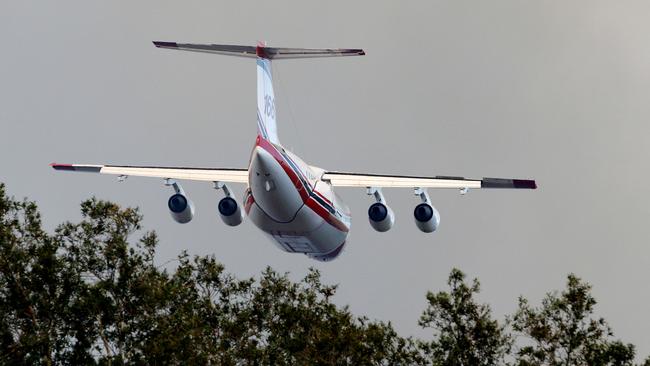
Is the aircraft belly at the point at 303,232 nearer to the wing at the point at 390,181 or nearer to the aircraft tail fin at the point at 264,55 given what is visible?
the wing at the point at 390,181

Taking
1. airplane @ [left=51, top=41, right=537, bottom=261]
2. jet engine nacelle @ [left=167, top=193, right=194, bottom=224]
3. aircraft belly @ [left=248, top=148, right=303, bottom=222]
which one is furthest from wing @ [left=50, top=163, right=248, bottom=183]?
aircraft belly @ [left=248, top=148, right=303, bottom=222]

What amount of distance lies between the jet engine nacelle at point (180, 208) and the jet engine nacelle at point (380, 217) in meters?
6.87

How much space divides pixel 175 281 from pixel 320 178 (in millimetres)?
6968

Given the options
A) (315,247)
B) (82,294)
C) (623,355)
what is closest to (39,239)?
(82,294)

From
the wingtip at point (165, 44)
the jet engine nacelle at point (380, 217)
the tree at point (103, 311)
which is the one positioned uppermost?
the wingtip at point (165, 44)

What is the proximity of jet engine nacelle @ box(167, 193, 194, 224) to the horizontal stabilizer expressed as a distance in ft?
18.8

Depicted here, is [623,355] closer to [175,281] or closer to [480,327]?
[480,327]

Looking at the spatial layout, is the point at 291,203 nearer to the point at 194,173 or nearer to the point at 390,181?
the point at 390,181

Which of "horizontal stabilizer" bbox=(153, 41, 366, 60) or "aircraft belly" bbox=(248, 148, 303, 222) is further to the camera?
"horizontal stabilizer" bbox=(153, 41, 366, 60)

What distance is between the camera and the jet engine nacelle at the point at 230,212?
57.2 metres

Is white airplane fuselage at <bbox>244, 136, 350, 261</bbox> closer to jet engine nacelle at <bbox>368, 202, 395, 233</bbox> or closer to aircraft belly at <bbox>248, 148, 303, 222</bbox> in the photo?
aircraft belly at <bbox>248, 148, 303, 222</bbox>

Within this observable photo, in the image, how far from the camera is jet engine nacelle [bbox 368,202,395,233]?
56438 mm

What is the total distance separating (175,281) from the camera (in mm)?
54375

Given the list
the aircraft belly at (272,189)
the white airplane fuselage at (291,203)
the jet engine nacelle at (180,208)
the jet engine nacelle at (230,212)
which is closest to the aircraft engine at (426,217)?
the white airplane fuselage at (291,203)
